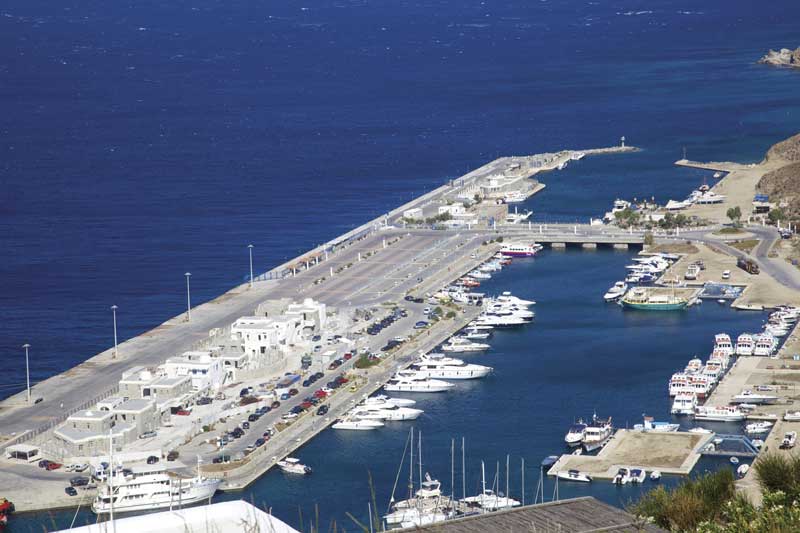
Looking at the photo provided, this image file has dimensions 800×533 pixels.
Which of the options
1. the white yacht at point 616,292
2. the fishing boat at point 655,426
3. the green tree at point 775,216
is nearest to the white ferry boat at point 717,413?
the fishing boat at point 655,426

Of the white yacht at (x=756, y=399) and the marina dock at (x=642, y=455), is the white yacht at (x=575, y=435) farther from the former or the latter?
the white yacht at (x=756, y=399)

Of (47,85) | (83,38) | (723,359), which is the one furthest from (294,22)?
(723,359)

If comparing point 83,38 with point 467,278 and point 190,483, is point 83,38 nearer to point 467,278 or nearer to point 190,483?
point 467,278

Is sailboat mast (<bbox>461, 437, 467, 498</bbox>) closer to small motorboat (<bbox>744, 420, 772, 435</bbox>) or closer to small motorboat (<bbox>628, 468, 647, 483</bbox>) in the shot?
small motorboat (<bbox>628, 468, 647, 483</bbox>)

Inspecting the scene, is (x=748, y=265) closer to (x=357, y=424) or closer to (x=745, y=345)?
(x=745, y=345)

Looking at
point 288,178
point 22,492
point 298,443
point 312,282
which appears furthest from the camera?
point 288,178
